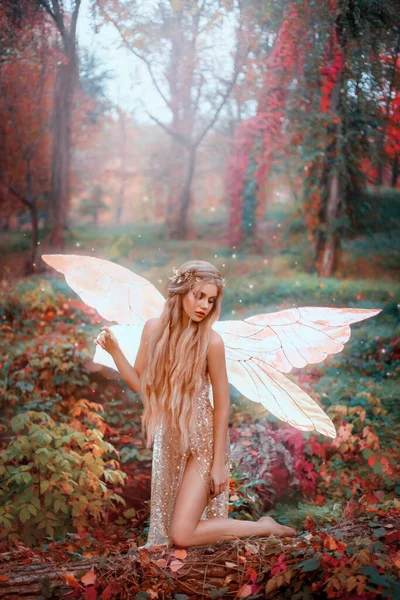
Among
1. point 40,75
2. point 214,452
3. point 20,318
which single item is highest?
point 40,75

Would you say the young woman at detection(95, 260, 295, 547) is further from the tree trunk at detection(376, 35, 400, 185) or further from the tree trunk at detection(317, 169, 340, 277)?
the tree trunk at detection(376, 35, 400, 185)

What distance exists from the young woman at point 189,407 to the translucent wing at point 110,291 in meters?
0.59

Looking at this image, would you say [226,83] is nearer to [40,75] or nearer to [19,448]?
[40,75]

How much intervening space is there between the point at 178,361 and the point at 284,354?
0.90 m

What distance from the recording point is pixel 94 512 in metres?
3.95

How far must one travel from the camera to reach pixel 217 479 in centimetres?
318

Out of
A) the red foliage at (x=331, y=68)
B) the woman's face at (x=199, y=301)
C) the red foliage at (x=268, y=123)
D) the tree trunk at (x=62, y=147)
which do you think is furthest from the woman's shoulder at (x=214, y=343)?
the red foliage at (x=331, y=68)

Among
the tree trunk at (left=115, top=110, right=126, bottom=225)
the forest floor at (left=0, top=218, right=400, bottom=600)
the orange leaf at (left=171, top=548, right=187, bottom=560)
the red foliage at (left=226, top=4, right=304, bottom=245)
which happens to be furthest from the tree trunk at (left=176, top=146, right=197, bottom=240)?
the orange leaf at (left=171, top=548, right=187, bottom=560)

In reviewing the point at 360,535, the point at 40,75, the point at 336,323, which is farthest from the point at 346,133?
the point at 360,535

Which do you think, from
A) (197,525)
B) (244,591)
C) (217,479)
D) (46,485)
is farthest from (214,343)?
(46,485)

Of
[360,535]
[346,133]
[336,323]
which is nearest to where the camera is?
[360,535]

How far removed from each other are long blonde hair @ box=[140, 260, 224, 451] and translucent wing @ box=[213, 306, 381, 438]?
63cm

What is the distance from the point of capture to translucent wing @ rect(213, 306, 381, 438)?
152 inches

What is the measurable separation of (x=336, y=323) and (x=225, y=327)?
0.71 m
